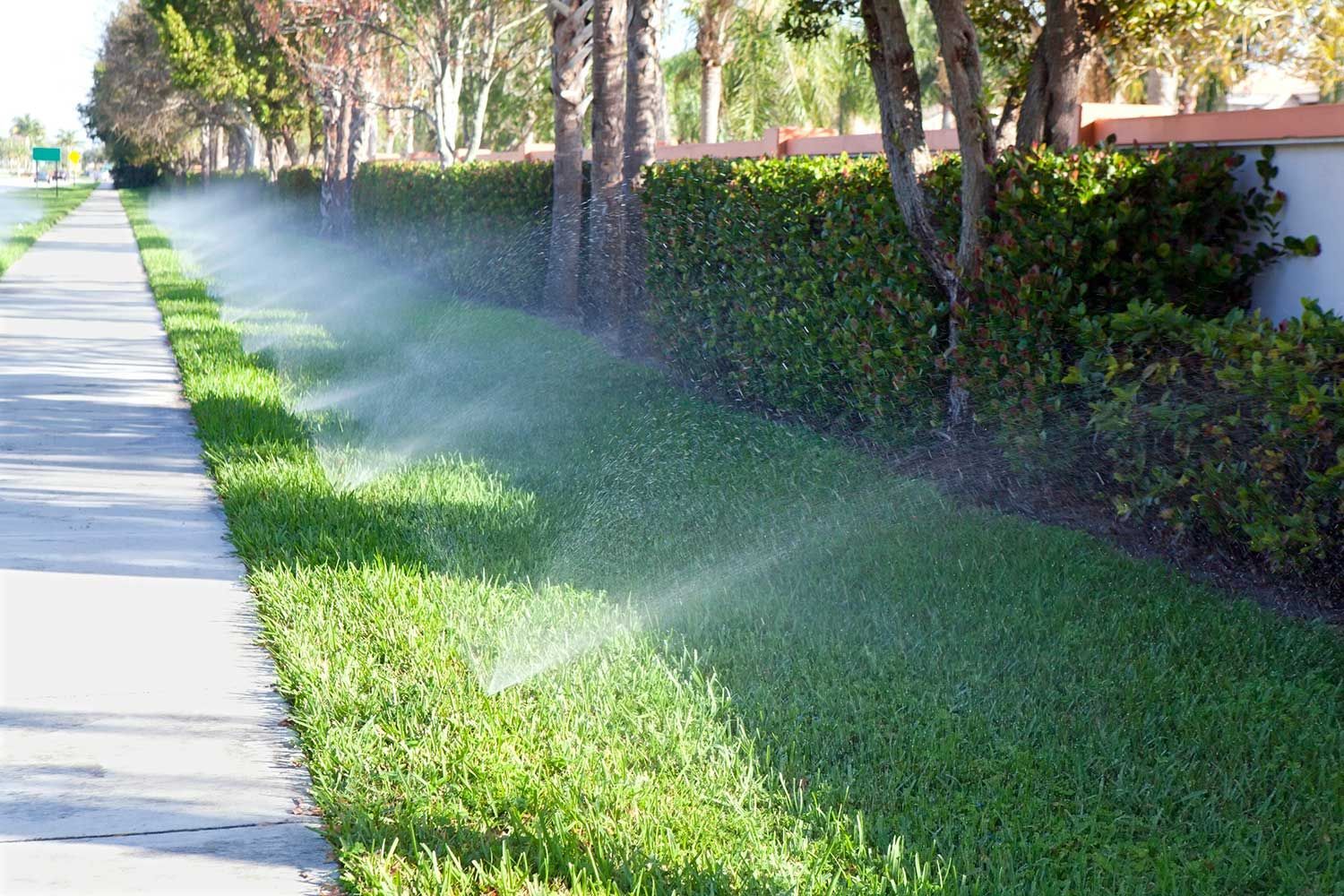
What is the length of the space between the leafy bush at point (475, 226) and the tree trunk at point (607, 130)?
224 cm

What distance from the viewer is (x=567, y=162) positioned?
14766mm

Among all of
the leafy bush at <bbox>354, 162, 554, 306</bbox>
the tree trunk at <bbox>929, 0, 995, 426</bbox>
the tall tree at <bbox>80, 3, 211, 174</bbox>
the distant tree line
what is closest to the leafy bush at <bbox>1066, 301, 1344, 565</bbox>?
the tree trunk at <bbox>929, 0, 995, 426</bbox>

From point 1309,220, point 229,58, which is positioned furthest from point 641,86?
point 229,58

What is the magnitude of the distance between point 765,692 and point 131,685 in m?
1.93

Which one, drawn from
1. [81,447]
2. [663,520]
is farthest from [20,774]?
[81,447]

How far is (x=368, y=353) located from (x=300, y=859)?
8.58m

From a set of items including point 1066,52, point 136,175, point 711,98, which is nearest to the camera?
point 1066,52

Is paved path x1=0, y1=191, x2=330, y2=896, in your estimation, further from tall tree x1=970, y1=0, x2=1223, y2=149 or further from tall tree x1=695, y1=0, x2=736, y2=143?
tall tree x1=695, y1=0, x2=736, y2=143

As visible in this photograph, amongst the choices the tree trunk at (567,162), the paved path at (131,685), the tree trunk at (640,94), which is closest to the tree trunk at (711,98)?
the tree trunk at (567,162)

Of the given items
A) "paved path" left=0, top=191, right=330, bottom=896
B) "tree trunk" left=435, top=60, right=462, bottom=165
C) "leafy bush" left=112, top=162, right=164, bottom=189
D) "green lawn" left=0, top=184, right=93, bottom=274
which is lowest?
"paved path" left=0, top=191, right=330, bottom=896

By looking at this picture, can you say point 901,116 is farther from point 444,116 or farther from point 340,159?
point 340,159

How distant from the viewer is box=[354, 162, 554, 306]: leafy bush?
16.1m

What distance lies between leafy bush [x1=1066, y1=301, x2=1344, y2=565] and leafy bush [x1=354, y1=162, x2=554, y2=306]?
10.7m

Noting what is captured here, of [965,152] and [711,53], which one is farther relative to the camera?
[711,53]
